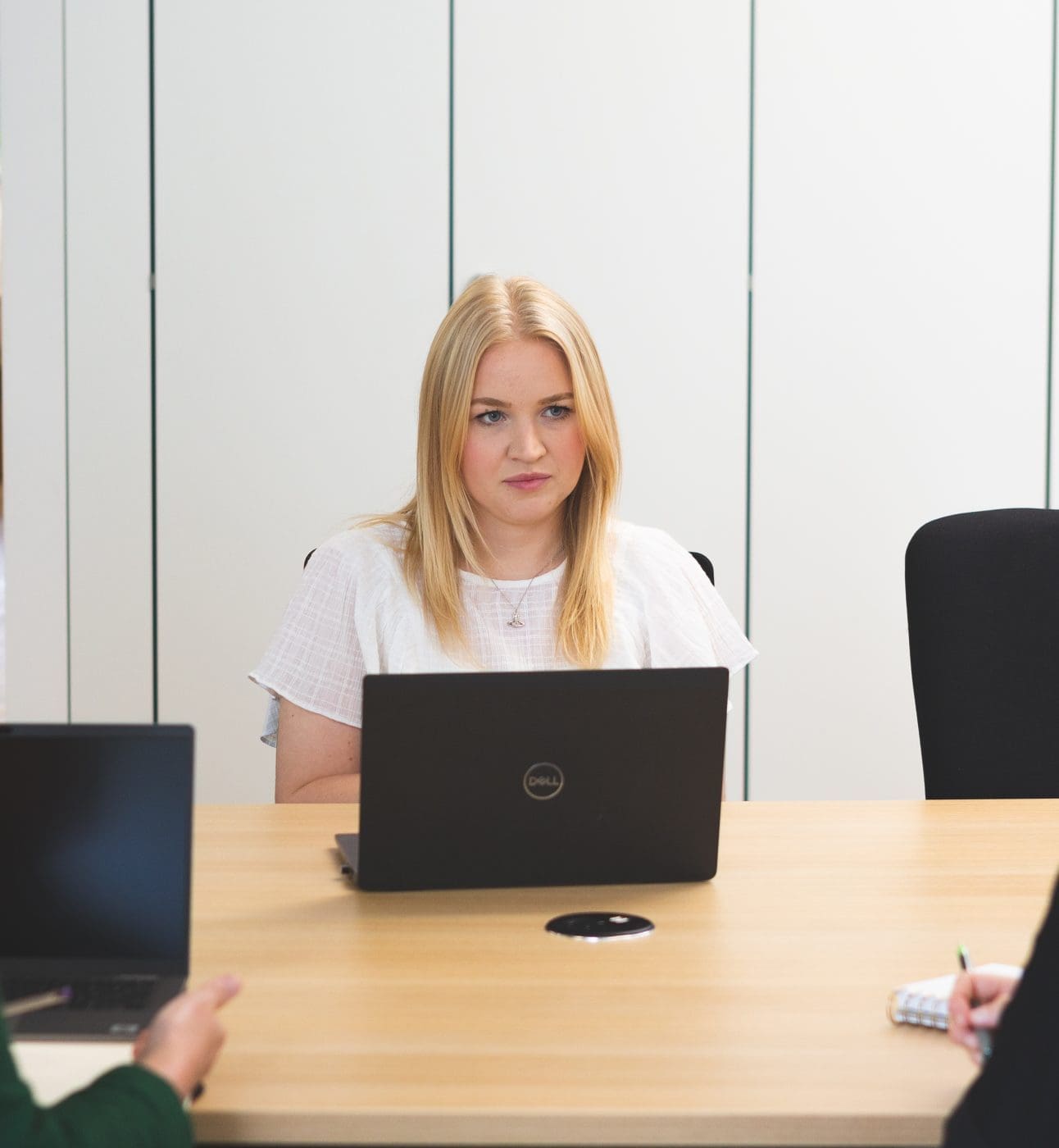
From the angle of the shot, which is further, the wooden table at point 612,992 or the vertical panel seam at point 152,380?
the vertical panel seam at point 152,380

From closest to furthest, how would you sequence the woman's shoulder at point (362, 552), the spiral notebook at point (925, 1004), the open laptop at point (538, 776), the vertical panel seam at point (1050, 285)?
the spiral notebook at point (925, 1004) → the open laptop at point (538, 776) → the woman's shoulder at point (362, 552) → the vertical panel seam at point (1050, 285)

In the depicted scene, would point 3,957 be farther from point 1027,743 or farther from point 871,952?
A: point 1027,743

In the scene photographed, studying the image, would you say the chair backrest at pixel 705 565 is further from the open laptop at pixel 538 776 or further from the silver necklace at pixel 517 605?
the open laptop at pixel 538 776

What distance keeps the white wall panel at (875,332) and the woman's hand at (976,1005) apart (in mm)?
2287

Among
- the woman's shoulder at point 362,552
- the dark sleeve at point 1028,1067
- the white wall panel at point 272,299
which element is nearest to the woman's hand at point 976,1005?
the dark sleeve at point 1028,1067

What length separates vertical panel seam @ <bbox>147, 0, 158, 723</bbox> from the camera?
10.6 feet

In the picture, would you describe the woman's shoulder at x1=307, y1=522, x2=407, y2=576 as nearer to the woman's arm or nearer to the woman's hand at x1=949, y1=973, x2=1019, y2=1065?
the woman's arm

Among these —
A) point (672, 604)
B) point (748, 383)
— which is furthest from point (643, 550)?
point (748, 383)

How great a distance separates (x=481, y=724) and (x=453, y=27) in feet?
Result: 7.54

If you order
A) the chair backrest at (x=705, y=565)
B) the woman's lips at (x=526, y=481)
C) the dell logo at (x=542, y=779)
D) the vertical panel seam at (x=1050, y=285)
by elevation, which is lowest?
the dell logo at (x=542, y=779)

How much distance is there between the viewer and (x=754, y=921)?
143 centimetres

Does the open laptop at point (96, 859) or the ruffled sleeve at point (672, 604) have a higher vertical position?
the ruffled sleeve at point (672, 604)

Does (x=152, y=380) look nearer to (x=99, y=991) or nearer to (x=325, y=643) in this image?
(x=325, y=643)

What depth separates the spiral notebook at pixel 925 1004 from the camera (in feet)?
3.74
